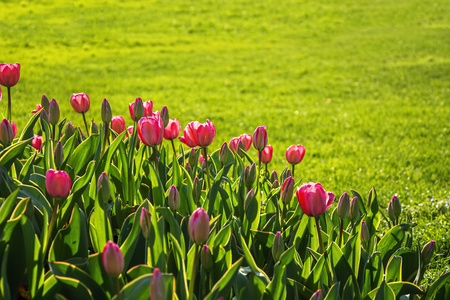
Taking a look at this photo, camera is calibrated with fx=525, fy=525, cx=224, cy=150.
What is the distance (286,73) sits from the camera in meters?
10.0

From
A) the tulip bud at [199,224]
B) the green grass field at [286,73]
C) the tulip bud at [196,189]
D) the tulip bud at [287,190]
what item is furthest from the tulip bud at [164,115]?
the green grass field at [286,73]

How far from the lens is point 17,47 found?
1173cm

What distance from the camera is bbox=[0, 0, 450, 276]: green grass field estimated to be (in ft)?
18.0

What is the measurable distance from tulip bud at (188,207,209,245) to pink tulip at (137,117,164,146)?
0.62 meters

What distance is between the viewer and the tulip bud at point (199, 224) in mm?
1209

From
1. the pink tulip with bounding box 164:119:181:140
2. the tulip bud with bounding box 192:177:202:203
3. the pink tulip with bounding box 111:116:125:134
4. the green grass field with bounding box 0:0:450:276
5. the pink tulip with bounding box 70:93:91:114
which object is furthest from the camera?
the green grass field with bounding box 0:0:450:276

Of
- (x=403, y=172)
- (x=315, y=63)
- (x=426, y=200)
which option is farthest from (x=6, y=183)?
(x=315, y=63)

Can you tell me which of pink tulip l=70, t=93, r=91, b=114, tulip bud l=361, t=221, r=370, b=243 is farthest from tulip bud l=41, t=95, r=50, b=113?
tulip bud l=361, t=221, r=370, b=243

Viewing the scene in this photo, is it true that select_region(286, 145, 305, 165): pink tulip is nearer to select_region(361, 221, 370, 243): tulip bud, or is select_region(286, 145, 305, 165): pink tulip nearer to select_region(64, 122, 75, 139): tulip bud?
select_region(361, 221, 370, 243): tulip bud

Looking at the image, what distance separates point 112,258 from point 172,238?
0.24 m

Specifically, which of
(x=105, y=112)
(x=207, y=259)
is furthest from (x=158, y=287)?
(x=105, y=112)

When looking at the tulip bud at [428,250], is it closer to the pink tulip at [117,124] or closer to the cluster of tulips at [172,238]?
the cluster of tulips at [172,238]

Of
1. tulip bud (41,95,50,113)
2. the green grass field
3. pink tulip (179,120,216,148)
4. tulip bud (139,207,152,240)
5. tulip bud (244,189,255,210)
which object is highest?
tulip bud (41,95,50,113)

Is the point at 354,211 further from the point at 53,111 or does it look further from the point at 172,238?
the point at 53,111
